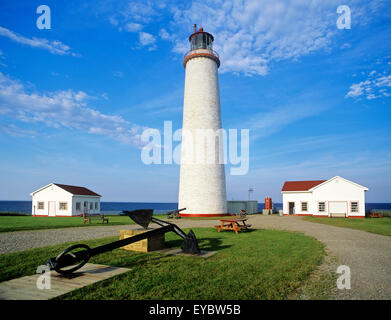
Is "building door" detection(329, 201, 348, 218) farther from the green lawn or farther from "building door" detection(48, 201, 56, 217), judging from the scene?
"building door" detection(48, 201, 56, 217)

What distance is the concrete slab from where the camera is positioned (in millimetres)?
4137

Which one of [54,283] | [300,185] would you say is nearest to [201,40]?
[300,185]

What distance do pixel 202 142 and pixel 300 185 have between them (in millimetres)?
17029

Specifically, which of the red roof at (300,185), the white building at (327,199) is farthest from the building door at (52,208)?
the red roof at (300,185)

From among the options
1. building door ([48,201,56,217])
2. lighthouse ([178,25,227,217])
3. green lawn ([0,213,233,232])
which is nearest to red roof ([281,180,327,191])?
lighthouse ([178,25,227,217])

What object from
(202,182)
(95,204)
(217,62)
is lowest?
(95,204)

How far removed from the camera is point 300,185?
1341 inches

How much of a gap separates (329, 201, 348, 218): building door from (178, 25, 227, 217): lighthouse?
45.5ft

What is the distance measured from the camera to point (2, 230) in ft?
42.9

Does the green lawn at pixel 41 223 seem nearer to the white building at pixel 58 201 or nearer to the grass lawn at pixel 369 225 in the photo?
the white building at pixel 58 201

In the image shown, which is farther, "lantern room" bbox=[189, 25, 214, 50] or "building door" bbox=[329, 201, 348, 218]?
"building door" bbox=[329, 201, 348, 218]
